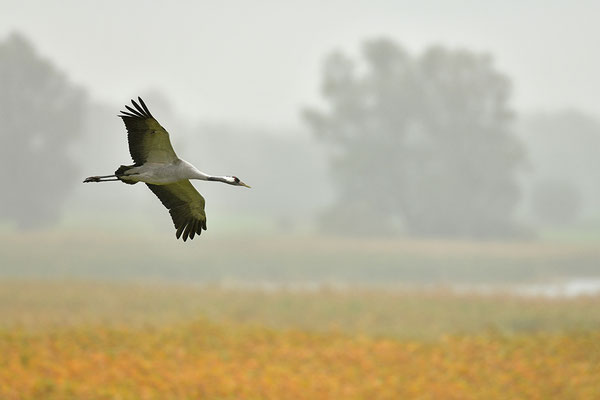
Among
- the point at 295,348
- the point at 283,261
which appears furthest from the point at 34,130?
the point at 295,348

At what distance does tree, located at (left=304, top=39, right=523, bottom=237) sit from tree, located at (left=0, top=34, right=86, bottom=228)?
46.9ft

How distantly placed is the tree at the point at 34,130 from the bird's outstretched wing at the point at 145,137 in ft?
128

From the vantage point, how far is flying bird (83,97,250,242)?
141cm

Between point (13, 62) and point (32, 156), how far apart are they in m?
4.85

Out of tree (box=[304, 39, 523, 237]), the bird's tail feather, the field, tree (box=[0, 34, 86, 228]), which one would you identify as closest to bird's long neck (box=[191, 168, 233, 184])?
the bird's tail feather

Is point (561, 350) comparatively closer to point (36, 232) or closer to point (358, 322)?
point (358, 322)

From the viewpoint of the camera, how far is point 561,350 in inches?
496

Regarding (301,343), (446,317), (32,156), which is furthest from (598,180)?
(301,343)

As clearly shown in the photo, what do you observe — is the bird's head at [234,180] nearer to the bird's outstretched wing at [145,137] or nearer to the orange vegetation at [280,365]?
the bird's outstretched wing at [145,137]

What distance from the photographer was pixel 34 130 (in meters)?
39.5

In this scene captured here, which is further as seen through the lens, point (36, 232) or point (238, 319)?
point (36, 232)

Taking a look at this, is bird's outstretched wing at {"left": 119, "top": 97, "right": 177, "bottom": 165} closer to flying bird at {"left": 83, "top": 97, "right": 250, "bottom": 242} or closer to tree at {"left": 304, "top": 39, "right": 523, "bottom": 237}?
flying bird at {"left": 83, "top": 97, "right": 250, "bottom": 242}

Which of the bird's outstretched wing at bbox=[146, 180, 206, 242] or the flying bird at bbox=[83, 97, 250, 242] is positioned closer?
the flying bird at bbox=[83, 97, 250, 242]

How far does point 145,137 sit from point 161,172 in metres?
0.18
